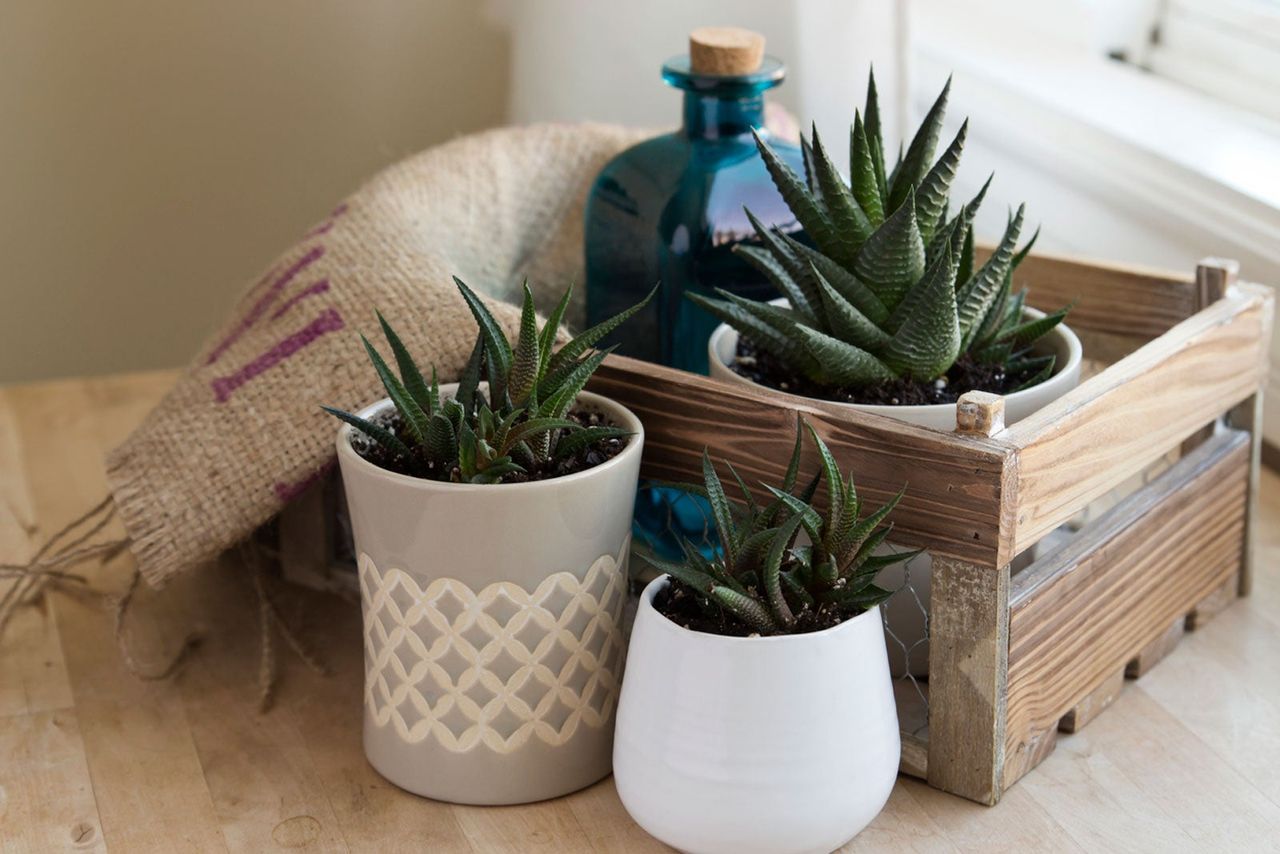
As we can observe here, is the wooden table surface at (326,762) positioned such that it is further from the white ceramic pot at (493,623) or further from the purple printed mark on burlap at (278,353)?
the purple printed mark on burlap at (278,353)

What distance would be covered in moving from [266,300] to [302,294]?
0.14 feet

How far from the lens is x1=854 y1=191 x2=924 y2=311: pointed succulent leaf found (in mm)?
779

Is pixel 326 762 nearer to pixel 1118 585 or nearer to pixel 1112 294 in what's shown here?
pixel 1118 585

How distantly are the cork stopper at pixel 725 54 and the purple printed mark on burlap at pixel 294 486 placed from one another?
0.35 meters

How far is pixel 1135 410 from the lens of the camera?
0.84 metres

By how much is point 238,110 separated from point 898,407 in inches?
34.6

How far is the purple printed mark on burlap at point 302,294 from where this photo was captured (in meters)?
0.95

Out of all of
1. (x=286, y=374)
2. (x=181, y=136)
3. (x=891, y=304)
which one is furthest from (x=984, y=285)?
(x=181, y=136)

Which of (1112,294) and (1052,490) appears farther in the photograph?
(1112,294)

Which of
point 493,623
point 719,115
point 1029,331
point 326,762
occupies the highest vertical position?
point 719,115

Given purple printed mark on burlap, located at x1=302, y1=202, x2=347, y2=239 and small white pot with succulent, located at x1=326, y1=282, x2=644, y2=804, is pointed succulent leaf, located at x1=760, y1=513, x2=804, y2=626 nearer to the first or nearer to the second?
small white pot with succulent, located at x1=326, y1=282, x2=644, y2=804

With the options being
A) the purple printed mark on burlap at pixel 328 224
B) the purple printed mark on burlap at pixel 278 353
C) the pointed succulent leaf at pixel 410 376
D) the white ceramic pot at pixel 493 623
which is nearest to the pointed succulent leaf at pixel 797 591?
the white ceramic pot at pixel 493 623

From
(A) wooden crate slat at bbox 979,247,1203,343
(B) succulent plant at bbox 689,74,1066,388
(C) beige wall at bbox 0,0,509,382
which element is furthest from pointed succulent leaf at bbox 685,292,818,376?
(C) beige wall at bbox 0,0,509,382

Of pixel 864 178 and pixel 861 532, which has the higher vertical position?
pixel 864 178
